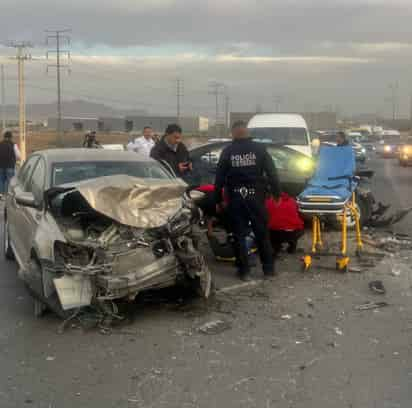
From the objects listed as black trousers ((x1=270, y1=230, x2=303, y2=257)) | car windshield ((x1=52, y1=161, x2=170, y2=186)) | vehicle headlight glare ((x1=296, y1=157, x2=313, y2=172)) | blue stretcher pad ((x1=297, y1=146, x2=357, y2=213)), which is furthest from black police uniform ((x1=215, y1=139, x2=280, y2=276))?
vehicle headlight glare ((x1=296, y1=157, x2=313, y2=172))

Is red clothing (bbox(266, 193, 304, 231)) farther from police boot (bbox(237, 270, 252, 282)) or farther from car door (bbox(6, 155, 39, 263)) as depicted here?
car door (bbox(6, 155, 39, 263))

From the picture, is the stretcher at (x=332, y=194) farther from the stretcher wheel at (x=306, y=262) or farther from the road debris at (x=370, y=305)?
the road debris at (x=370, y=305)

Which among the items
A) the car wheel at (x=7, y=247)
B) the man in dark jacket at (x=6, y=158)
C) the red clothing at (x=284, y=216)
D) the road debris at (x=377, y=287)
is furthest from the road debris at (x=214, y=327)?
the man in dark jacket at (x=6, y=158)

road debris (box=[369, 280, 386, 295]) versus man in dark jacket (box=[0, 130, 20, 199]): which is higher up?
man in dark jacket (box=[0, 130, 20, 199])

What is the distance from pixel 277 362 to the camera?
4746 millimetres

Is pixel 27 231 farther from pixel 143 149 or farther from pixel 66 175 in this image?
pixel 143 149

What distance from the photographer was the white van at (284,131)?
18797mm

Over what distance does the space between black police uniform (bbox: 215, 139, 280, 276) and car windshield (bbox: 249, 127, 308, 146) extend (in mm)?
11831

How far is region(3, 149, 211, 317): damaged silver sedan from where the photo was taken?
5.43 meters

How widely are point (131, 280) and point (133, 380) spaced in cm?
121

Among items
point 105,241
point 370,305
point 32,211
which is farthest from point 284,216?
point 32,211

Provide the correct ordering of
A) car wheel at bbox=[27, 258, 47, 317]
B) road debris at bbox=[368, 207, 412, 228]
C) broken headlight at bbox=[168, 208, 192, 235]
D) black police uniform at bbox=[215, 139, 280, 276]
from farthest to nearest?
road debris at bbox=[368, 207, 412, 228] < black police uniform at bbox=[215, 139, 280, 276] < broken headlight at bbox=[168, 208, 192, 235] < car wheel at bbox=[27, 258, 47, 317]

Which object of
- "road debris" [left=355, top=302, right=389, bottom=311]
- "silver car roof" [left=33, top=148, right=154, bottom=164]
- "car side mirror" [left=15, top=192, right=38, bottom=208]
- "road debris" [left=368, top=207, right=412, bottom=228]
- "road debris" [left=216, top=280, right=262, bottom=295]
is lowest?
"road debris" [left=355, top=302, right=389, bottom=311]

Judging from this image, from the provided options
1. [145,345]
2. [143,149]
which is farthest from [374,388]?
[143,149]
